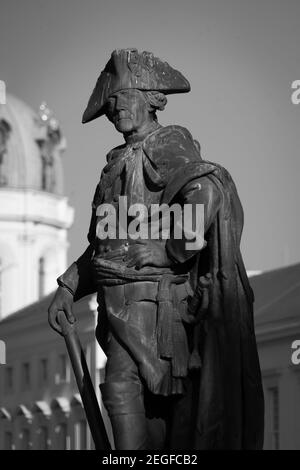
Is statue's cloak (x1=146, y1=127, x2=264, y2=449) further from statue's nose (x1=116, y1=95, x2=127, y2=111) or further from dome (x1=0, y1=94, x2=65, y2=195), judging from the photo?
dome (x1=0, y1=94, x2=65, y2=195)

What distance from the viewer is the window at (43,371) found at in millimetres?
117188

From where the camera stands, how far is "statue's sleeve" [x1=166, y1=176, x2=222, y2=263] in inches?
571

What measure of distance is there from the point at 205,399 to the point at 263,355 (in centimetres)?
6324

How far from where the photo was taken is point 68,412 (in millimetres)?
110812

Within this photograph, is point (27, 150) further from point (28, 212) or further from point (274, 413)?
point (274, 413)

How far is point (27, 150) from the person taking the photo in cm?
14788

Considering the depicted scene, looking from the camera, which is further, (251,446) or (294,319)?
(294,319)

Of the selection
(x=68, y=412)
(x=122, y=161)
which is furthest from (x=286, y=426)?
(x=122, y=161)

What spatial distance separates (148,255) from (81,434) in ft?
302

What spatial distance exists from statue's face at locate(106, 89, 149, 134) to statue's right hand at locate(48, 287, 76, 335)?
1137 mm

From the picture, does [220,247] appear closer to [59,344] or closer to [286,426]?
[286,426]

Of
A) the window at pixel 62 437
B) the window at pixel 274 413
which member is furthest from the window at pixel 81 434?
the window at pixel 274 413

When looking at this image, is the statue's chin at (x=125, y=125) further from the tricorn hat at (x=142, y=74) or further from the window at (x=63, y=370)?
the window at (x=63, y=370)
